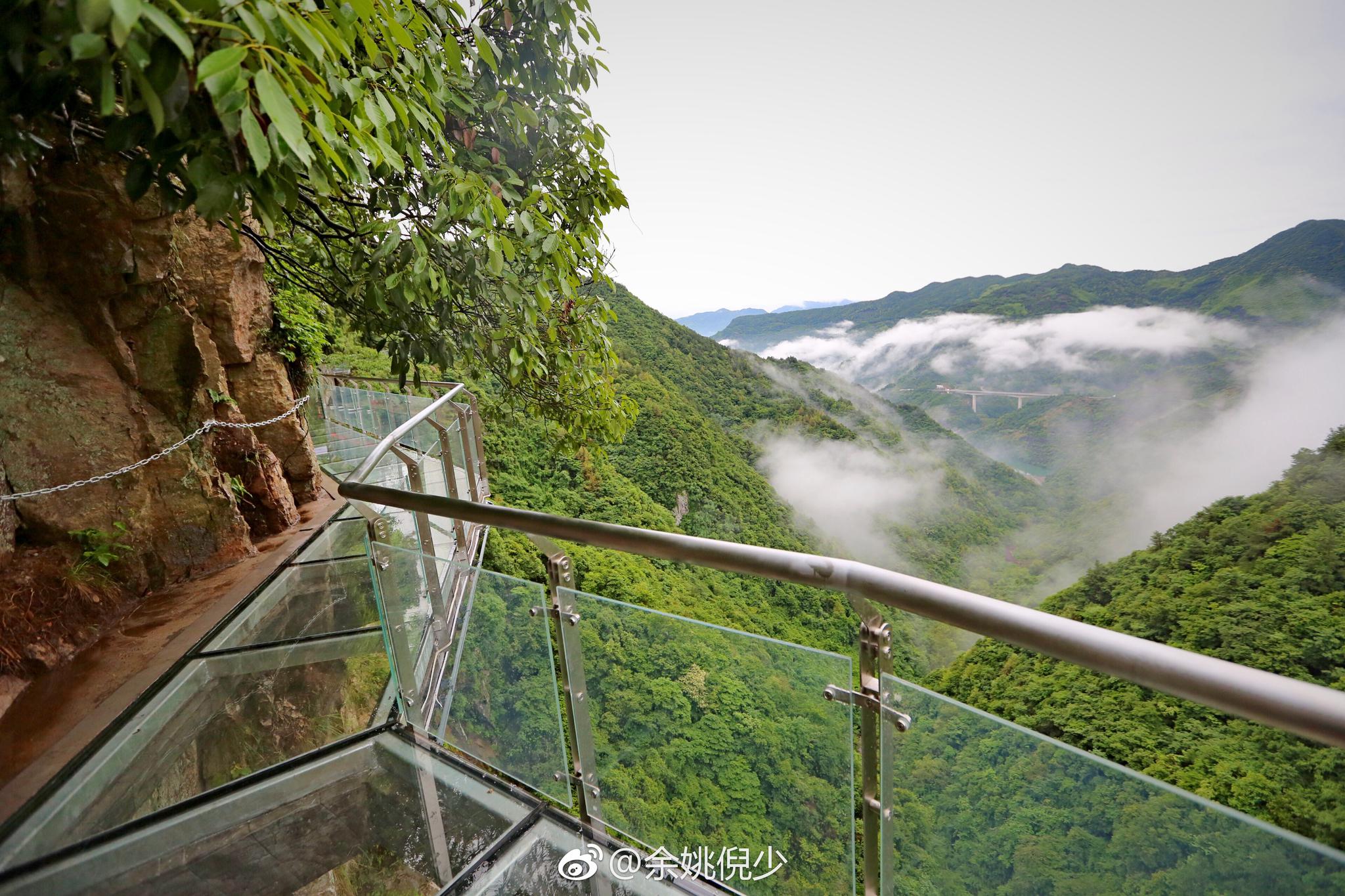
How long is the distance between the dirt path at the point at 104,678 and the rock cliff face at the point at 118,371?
30 cm

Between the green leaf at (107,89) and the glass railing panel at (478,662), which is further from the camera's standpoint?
the glass railing panel at (478,662)

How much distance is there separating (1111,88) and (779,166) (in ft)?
127

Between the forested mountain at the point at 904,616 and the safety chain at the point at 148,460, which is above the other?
the safety chain at the point at 148,460

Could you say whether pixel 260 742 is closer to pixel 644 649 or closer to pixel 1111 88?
pixel 644 649

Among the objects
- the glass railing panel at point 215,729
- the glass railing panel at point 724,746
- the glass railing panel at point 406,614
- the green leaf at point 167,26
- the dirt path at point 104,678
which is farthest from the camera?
the dirt path at point 104,678

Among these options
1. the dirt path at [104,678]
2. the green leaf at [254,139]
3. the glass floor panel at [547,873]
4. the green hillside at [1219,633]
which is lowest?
the green hillside at [1219,633]

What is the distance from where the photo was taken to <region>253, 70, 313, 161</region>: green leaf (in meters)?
0.94

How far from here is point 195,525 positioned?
4.55m

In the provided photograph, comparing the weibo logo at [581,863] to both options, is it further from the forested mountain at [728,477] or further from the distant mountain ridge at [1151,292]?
the distant mountain ridge at [1151,292]

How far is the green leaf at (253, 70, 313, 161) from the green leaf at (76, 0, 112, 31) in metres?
0.17

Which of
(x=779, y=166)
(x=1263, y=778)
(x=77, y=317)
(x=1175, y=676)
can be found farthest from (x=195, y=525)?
(x=779, y=166)

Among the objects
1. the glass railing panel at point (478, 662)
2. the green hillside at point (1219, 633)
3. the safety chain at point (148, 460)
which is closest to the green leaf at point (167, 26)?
the glass railing panel at point (478, 662)

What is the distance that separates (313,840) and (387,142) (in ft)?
6.30

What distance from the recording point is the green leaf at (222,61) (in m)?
0.89
